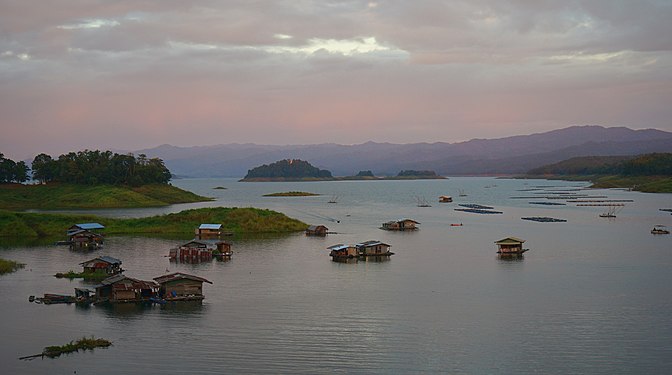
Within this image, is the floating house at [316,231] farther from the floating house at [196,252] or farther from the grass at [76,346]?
the grass at [76,346]

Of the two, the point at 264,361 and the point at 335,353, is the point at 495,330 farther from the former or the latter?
the point at 264,361

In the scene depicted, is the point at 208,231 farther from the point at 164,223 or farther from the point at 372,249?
the point at 372,249

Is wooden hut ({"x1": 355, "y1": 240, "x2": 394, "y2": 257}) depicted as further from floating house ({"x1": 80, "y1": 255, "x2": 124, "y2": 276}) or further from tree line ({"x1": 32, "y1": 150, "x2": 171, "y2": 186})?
tree line ({"x1": 32, "y1": 150, "x2": 171, "y2": 186})

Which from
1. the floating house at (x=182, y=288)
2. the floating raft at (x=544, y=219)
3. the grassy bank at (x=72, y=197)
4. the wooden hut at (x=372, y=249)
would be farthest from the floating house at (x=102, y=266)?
the grassy bank at (x=72, y=197)

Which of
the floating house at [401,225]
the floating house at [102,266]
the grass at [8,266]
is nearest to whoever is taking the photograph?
the floating house at [102,266]

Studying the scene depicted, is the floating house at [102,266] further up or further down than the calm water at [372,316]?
further up
